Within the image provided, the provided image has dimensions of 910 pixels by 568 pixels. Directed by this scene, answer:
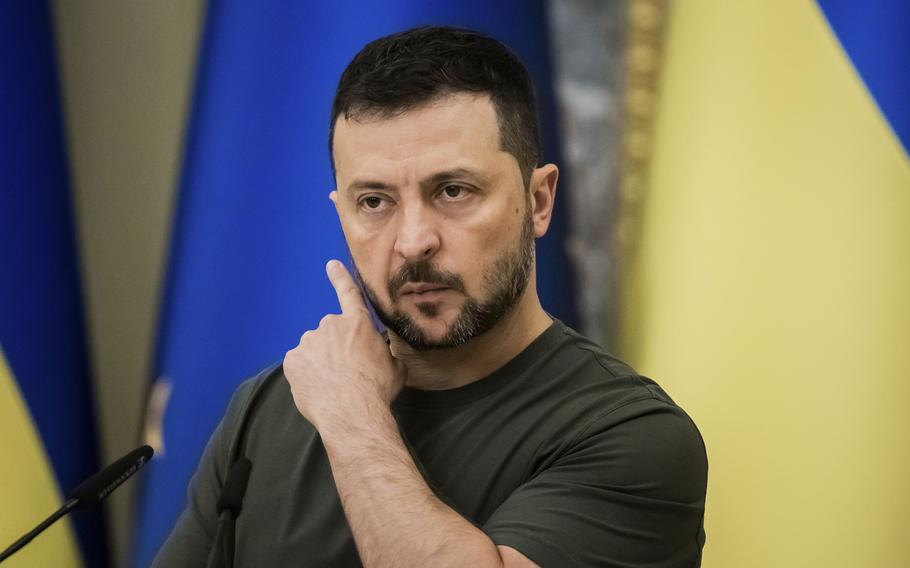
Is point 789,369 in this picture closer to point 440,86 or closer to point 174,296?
point 440,86

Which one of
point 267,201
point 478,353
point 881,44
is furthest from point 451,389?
point 881,44

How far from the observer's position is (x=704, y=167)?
1.70 m

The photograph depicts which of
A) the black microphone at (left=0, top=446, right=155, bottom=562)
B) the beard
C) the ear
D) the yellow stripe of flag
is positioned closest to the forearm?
the beard

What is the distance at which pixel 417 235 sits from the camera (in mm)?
1184

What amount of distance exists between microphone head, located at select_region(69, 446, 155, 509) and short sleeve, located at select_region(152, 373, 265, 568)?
8.8 inches

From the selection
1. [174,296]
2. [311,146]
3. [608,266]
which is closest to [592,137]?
[608,266]

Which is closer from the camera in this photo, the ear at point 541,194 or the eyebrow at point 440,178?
the eyebrow at point 440,178

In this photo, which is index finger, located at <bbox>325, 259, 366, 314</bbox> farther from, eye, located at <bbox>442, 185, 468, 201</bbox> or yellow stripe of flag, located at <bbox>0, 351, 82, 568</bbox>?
yellow stripe of flag, located at <bbox>0, 351, 82, 568</bbox>

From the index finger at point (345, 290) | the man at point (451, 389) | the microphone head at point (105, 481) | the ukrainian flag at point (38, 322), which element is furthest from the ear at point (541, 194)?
the ukrainian flag at point (38, 322)

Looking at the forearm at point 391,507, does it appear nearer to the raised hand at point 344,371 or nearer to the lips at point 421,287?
the raised hand at point 344,371

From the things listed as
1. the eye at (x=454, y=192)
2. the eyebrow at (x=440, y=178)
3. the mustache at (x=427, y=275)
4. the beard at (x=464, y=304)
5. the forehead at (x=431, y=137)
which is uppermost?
the forehead at (x=431, y=137)

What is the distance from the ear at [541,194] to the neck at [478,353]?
0.30 ft

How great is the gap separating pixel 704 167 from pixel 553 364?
0.59 m

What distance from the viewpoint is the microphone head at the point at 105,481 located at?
108cm
